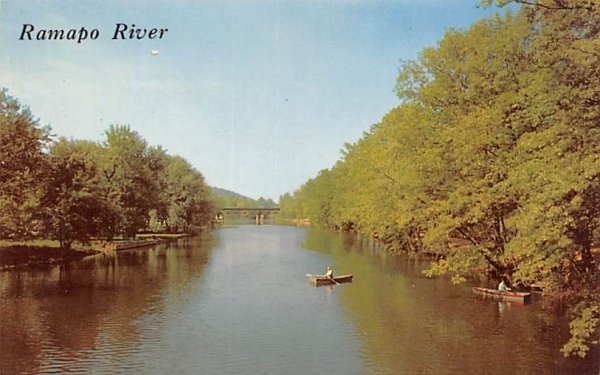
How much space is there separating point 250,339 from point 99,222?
37061mm

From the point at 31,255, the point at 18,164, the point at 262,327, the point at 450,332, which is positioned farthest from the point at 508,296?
the point at 31,255

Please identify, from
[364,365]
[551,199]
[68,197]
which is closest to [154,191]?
[68,197]

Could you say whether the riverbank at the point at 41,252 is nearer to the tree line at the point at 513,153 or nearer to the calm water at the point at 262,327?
the calm water at the point at 262,327

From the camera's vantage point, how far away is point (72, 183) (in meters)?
52.7

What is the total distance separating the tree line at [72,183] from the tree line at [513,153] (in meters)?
27.9

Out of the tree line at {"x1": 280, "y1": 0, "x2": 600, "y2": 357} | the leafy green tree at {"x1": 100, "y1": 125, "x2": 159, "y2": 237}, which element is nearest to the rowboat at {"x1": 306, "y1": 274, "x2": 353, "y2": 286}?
the tree line at {"x1": 280, "y1": 0, "x2": 600, "y2": 357}

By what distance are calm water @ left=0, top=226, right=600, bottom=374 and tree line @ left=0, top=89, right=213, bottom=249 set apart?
5.80 metres

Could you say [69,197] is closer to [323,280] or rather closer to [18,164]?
[18,164]

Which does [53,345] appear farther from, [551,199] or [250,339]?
[551,199]

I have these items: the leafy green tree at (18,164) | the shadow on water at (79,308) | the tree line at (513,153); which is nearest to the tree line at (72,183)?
the leafy green tree at (18,164)

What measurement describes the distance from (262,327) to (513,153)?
49.0 ft

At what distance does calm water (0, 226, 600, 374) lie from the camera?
21516 mm

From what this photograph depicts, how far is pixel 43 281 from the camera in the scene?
40.3 meters

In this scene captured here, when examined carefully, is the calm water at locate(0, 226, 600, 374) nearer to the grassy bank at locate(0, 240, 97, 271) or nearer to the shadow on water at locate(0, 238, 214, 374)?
the shadow on water at locate(0, 238, 214, 374)
